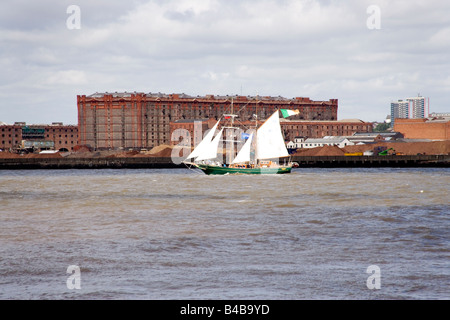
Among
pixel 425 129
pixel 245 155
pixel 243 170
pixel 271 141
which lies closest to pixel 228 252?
pixel 271 141

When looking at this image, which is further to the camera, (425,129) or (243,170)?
(425,129)

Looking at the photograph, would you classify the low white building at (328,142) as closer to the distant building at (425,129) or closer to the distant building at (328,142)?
the distant building at (328,142)

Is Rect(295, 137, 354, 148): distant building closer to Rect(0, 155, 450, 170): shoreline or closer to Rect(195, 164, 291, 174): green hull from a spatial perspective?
Rect(0, 155, 450, 170): shoreline

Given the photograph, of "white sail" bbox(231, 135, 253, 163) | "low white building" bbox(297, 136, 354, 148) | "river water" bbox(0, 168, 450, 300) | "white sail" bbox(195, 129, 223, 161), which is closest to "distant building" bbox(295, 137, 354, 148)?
"low white building" bbox(297, 136, 354, 148)

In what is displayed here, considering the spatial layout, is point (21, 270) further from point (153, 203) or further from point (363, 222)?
point (153, 203)

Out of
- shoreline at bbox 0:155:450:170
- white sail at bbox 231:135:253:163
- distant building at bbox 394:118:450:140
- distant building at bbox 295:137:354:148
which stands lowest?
shoreline at bbox 0:155:450:170

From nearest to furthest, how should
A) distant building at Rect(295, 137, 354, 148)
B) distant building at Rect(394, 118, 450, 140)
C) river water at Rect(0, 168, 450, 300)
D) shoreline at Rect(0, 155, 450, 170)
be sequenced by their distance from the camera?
river water at Rect(0, 168, 450, 300) < shoreline at Rect(0, 155, 450, 170) < distant building at Rect(295, 137, 354, 148) < distant building at Rect(394, 118, 450, 140)

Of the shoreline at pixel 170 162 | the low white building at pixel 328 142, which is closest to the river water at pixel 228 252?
the shoreline at pixel 170 162

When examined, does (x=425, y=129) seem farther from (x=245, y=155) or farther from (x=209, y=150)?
(x=209, y=150)

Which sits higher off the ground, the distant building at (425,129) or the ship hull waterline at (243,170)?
→ the distant building at (425,129)

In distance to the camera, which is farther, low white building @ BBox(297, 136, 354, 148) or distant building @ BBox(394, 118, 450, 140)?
distant building @ BBox(394, 118, 450, 140)

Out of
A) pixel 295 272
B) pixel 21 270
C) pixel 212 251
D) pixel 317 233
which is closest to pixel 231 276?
pixel 295 272

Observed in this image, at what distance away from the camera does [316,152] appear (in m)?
158
